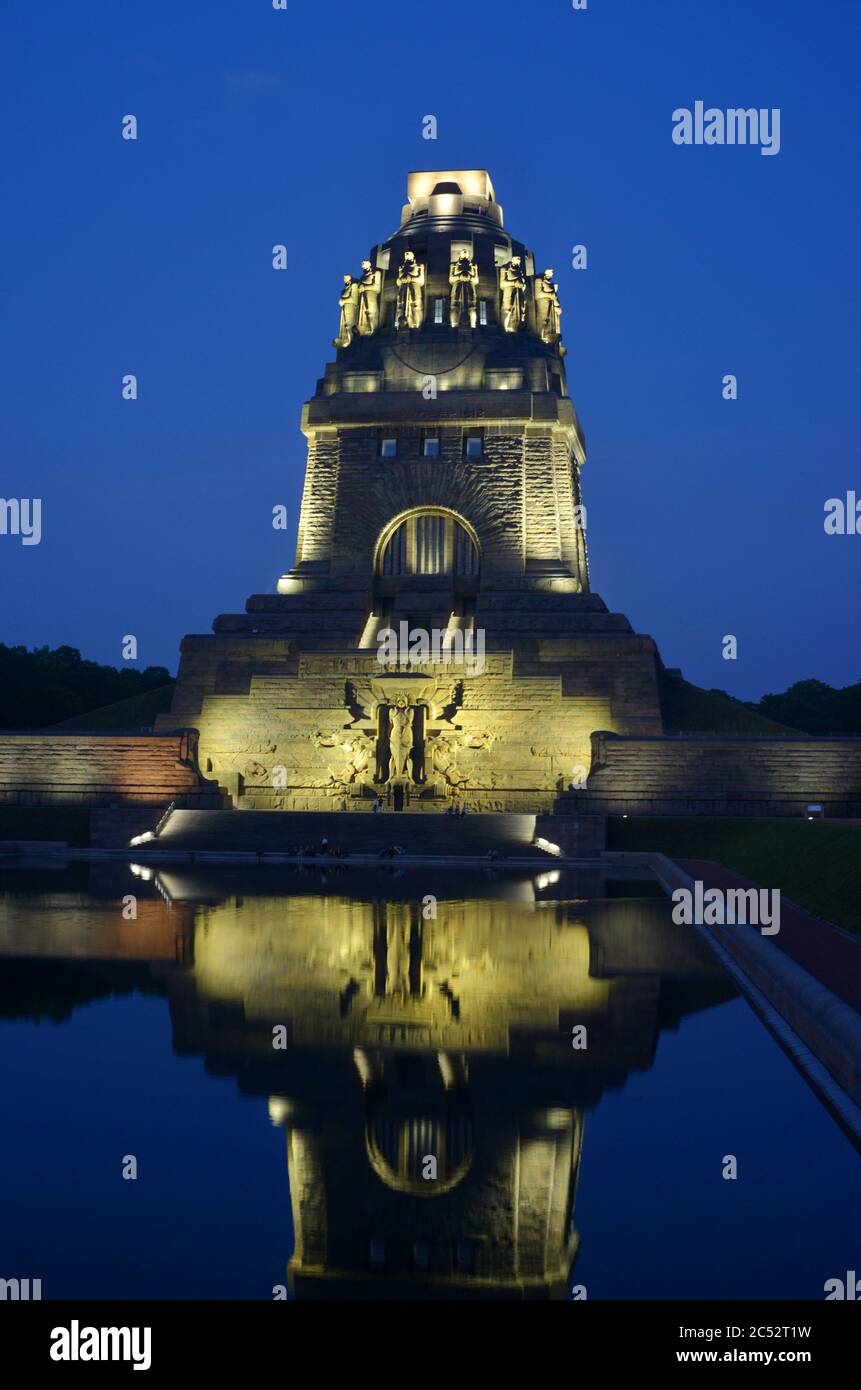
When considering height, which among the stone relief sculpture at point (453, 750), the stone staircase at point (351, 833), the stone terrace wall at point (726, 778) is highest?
the stone relief sculpture at point (453, 750)

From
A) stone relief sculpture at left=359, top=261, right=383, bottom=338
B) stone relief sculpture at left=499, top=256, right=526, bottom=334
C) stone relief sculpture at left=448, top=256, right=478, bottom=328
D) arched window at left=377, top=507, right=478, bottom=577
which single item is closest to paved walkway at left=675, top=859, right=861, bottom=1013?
arched window at left=377, top=507, right=478, bottom=577

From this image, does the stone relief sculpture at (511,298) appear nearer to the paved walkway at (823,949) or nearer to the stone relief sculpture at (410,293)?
the stone relief sculpture at (410,293)

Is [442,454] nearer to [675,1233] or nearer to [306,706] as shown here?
[306,706]

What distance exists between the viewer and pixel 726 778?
40.2 m

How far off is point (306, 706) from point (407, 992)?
32046 mm

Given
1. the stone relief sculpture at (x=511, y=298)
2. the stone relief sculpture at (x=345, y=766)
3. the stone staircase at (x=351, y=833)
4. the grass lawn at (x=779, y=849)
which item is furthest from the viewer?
the stone relief sculpture at (x=511, y=298)

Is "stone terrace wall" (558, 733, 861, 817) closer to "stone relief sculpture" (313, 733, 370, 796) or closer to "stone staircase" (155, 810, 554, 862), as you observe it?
"stone staircase" (155, 810, 554, 862)

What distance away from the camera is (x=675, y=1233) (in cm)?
679

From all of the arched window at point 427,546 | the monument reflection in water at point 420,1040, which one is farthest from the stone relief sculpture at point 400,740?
the monument reflection in water at point 420,1040

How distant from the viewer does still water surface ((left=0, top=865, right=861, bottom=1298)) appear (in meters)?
6.42

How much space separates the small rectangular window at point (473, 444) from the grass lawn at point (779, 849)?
1883 cm

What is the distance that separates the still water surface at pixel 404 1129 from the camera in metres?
6.42
